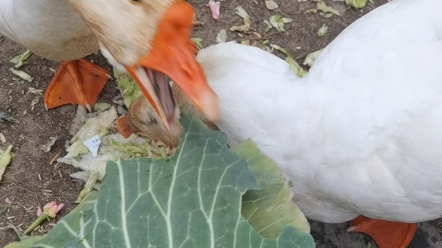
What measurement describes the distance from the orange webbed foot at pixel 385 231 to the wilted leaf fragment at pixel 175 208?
1.52 metres

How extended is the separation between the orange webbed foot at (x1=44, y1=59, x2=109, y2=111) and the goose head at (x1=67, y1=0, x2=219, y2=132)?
1.27 m

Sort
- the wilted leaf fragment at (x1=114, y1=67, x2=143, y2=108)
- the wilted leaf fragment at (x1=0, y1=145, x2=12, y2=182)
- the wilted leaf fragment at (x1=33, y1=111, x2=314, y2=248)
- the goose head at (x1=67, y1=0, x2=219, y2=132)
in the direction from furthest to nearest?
the wilted leaf fragment at (x1=114, y1=67, x2=143, y2=108) → the wilted leaf fragment at (x1=0, y1=145, x2=12, y2=182) → the goose head at (x1=67, y1=0, x2=219, y2=132) → the wilted leaf fragment at (x1=33, y1=111, x2=314, y2=248)

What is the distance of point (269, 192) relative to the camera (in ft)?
3.60

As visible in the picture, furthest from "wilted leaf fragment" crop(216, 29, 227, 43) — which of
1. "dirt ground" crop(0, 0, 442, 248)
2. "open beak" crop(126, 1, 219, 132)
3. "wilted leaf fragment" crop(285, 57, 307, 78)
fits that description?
"open beak" crop(126, 1, 219, 132)

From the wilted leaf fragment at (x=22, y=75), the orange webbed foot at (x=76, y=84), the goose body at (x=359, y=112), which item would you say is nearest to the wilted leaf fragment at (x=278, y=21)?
the orange webbed foot at (x=76, y=84)

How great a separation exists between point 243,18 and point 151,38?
1574mm

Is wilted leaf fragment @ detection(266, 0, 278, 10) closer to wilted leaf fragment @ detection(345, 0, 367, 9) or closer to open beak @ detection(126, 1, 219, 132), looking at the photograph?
wilted leaf fragment @ detection(345, 0, 367, 9)

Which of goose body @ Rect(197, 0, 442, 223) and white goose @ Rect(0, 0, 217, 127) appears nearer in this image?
white goose @ Rect(0, 0, 217, 127)

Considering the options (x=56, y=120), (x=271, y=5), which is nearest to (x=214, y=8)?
(x=271, y=5)

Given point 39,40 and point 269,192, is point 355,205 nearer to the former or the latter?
point 269,192

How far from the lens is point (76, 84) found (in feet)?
8.68

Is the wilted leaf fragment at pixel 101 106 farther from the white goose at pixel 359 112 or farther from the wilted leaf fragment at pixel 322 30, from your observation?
the wilted leaf fragment at pixel 322 30

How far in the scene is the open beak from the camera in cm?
133

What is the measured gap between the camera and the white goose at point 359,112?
1.59 metres
